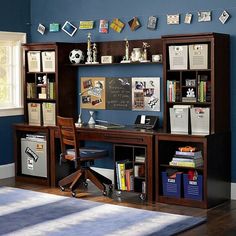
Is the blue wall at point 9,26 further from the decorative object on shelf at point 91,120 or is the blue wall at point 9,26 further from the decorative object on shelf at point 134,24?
the decorative object on shelf at point 134,24

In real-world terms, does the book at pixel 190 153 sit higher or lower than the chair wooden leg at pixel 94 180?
higher

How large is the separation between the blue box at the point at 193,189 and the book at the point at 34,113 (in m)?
2.41

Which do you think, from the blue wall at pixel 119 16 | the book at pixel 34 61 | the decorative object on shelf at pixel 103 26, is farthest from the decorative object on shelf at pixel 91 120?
the decorative object on shelf at pixel 103 26

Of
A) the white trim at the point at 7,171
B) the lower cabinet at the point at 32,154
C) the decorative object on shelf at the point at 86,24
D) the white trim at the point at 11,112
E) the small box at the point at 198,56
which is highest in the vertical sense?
the decorative object on shelf at the point at 86,24

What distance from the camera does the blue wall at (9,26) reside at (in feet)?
25.3

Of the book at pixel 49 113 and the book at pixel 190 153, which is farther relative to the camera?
the book at pixel 49 113

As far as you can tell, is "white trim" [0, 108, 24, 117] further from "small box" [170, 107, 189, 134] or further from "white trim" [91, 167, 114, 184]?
"small box" [170, 107, 189, 134]

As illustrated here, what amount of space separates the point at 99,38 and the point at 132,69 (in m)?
0.69

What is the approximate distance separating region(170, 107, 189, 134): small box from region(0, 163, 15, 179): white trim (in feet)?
8.54

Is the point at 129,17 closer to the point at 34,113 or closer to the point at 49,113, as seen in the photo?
the point at 49,113

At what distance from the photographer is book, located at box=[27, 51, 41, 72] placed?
7582mm

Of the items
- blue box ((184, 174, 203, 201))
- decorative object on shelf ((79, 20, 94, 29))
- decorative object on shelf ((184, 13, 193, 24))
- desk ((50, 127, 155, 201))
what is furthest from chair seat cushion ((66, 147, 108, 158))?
decorative object on shelf ((184, 13, 193, 24))

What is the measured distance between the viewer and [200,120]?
6141mm

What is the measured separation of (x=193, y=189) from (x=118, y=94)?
1.76 meters
